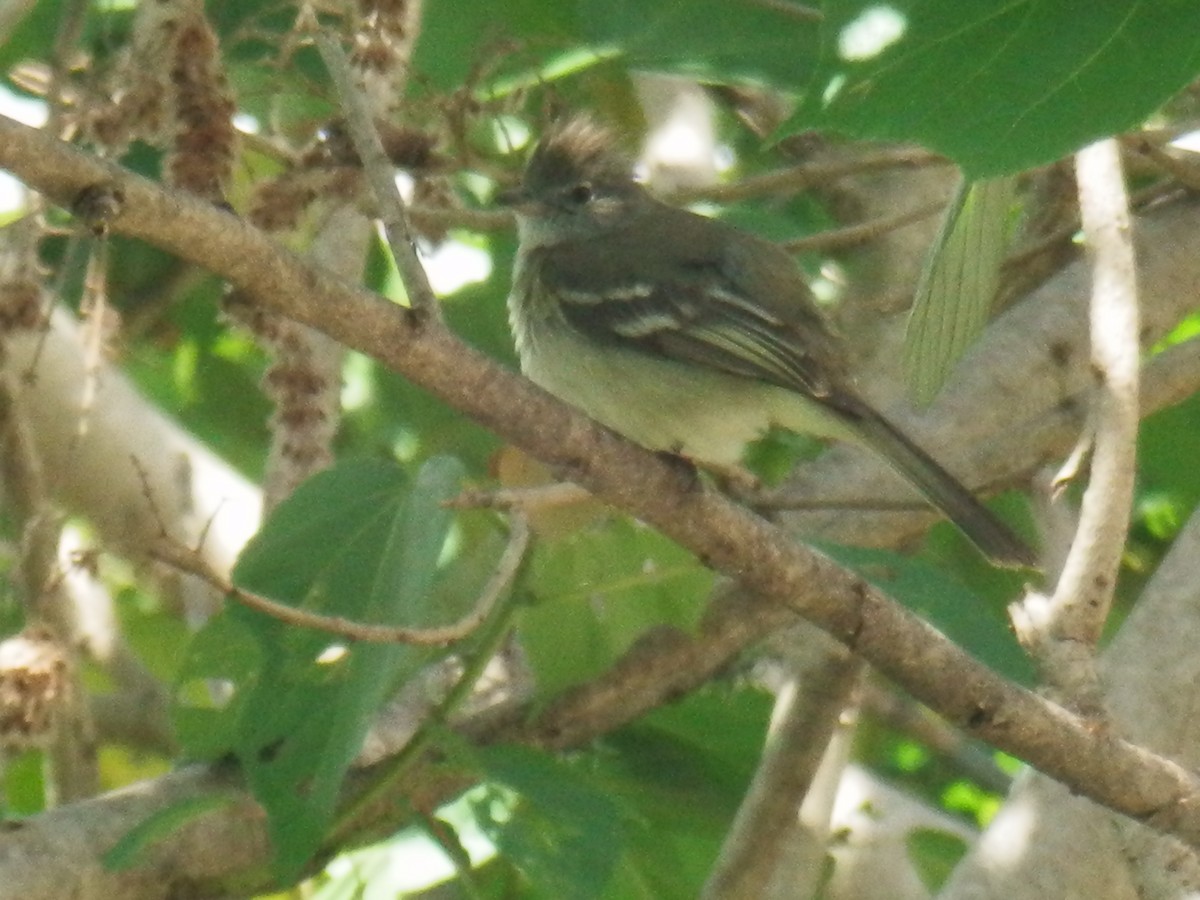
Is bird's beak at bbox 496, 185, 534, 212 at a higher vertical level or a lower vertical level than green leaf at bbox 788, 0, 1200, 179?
higher

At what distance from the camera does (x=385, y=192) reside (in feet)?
8.01

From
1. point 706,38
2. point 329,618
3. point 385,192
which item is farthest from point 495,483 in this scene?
point 706,38

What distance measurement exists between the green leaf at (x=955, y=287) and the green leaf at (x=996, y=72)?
1.33ft

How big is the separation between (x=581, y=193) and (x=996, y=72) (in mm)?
2121

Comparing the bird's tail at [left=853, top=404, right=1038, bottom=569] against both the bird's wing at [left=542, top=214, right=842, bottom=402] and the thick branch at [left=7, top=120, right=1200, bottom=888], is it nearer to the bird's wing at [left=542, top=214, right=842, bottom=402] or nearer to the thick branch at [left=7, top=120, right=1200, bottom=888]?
the bird's wing at [left=542, top=214, right=842, bottom=402]

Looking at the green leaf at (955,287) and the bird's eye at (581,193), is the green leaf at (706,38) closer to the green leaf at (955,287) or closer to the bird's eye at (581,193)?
the bird's eye at (581,193)

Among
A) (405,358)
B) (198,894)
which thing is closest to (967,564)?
(198,894)

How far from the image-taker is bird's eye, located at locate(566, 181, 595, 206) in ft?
15.0

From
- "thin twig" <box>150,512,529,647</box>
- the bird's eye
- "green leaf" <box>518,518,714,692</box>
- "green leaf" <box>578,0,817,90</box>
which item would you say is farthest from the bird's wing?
"thin twig" <box>150,512,529,647</box>

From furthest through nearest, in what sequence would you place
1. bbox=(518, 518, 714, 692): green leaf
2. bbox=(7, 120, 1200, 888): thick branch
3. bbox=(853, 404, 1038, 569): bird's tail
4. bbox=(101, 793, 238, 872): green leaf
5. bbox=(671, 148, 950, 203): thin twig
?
1. bbox=(671, 148, 950, 203): thin twig
2. bbox=(853, 404, 1038, 569): bird's tail
3. bbox=(518, 518, 714, 692): green leaf
4. bbox=(101, 793, 238, 872): green leaf
5. bbox=(7, 120, 1200, 888): thick branch

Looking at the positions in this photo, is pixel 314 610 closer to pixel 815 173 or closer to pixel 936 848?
pixel 815 173

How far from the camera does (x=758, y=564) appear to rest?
2.73m

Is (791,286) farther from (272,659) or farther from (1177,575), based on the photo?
(272,659)

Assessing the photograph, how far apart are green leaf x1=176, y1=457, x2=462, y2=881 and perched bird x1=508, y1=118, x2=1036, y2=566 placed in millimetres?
788
